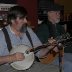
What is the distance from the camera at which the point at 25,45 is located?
2.63 metres

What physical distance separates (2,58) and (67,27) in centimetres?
312

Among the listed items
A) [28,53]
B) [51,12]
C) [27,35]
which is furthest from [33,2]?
[28,53]

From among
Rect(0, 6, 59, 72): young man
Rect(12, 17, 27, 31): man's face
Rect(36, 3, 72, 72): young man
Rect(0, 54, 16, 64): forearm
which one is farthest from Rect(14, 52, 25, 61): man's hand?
Rect(36, 3, 72, 72): young man

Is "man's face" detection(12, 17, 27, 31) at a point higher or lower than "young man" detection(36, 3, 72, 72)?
higher

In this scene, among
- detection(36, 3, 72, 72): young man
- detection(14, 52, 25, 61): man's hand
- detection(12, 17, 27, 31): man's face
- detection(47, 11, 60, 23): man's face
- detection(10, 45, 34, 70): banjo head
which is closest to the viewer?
detection(14, 52, 25, 61): man's hand

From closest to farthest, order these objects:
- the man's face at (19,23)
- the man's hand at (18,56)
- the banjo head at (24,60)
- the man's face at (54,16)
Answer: the man's hand at (18,56) → the banjo head at (24,60) → the man's face at (19,23) → the man's face at (54,16)

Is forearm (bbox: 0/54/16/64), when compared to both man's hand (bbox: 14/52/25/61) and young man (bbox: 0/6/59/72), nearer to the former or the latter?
man's hand (bbox: 14/52/25/61)

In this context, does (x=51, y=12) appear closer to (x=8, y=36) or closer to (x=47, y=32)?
(x=47, y=32)

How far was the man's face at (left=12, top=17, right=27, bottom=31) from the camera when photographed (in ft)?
8.98

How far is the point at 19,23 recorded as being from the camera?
9.00 ft

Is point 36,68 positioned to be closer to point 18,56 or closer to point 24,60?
point 24,60

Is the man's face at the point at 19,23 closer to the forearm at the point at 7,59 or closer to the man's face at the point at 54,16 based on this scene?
the forearm at the point at 7,59

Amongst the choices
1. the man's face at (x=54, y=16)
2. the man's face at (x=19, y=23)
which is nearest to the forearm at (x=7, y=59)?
the man's face at (x=19, y=23)

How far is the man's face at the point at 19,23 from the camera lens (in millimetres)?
2738
